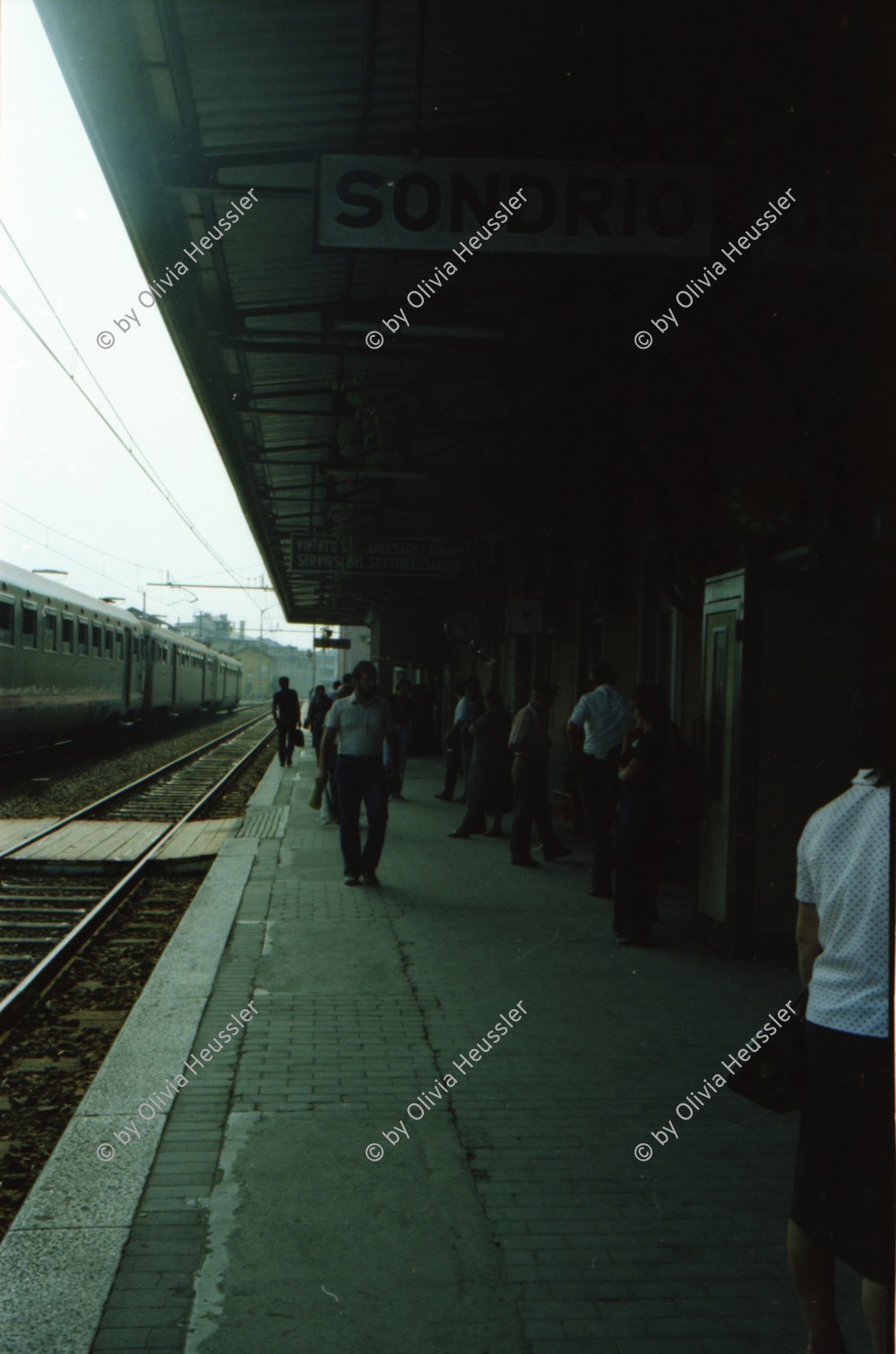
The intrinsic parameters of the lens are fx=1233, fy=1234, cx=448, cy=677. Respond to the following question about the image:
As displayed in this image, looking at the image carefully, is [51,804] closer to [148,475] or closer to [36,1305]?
[148,475]

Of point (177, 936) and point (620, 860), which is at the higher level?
point (620, 860)

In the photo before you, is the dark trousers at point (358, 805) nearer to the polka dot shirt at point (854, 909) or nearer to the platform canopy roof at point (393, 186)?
the platform canopy roof at point (393, 186)

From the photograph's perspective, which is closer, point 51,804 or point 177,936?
point 177,936

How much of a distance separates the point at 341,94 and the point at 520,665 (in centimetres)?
1266

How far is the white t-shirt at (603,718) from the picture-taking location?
1019cm

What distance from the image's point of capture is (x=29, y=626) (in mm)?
19297

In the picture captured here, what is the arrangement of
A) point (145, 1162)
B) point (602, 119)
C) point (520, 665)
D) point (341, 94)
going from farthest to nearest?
point (520, 665) → point (602, 119) → point (341, 94) → point (145, 1162)

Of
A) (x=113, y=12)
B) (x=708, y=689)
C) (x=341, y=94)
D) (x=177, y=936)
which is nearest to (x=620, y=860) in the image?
(x=708, y=689)

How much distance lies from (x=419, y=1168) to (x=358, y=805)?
19.8 ft

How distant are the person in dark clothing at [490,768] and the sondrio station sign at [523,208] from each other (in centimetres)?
784

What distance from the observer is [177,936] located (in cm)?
781

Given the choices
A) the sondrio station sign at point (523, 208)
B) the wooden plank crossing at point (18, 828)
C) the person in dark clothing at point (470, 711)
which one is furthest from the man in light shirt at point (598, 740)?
the wooden plank crossing at point (18, 828)

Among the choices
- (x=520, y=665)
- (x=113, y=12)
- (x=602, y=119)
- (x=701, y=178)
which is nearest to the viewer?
(x=701, y=178)

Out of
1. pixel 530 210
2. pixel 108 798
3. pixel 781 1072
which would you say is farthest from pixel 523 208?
pixel 108 798
